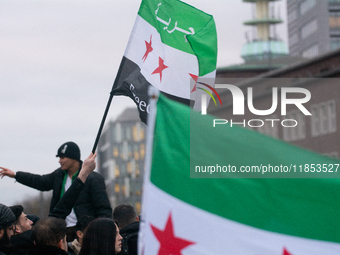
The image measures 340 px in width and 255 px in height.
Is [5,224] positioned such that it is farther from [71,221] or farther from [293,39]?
[293,39]

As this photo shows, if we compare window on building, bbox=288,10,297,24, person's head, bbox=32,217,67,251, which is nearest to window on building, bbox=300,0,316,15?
window on building, bbox=288,10,297,24

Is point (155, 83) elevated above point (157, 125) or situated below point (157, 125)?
above

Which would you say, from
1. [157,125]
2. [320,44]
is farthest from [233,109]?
[157,125]

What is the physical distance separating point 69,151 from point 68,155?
0.04m

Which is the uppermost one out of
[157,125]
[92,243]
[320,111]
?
[320,111]

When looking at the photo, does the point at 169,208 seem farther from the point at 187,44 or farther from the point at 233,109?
the point at 233,109

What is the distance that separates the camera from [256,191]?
3.14 meters

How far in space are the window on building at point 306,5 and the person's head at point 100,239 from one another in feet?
305

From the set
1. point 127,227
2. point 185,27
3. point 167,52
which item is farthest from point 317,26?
point 127,227

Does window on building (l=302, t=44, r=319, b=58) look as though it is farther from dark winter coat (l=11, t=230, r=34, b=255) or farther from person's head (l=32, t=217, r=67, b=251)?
person's head (l=32, t=217, r=67, b=251)

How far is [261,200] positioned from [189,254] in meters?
0.42

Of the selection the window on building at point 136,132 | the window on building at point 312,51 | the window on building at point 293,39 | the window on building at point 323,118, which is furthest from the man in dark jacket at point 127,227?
the window on building at point 136,132

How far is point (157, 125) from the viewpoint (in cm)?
323

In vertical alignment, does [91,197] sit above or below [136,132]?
below
